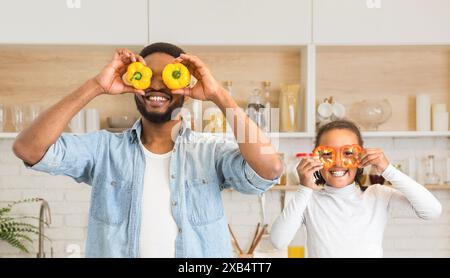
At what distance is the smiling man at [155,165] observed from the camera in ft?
3.06

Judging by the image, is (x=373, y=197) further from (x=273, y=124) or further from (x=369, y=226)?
(x=273, y=124)

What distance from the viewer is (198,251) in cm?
98

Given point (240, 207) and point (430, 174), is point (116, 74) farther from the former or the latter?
point (430, 174)

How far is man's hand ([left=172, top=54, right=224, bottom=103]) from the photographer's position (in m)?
0.92

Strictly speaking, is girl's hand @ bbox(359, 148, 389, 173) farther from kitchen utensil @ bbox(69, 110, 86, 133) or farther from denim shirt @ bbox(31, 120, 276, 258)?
kitchen utensil @ bbox(69, 110, 86, 133)

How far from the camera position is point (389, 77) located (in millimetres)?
2318

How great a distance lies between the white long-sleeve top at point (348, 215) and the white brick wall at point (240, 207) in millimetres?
865

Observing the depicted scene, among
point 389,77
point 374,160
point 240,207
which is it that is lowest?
point 240,207

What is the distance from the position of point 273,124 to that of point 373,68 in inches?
18.5
